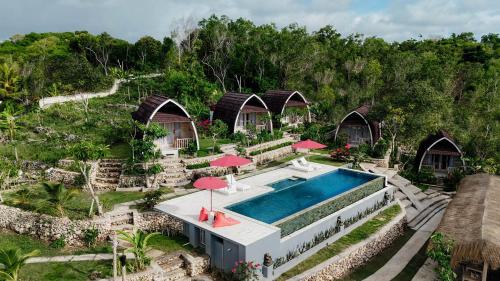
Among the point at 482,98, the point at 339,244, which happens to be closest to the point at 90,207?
the point at 339,244

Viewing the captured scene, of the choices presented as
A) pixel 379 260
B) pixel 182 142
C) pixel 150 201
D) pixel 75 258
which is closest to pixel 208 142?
pixel 182 142

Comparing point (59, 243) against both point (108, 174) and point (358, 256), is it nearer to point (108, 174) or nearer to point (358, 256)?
point (108, 174)

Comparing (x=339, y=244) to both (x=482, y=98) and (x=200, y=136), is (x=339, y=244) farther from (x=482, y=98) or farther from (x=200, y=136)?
(x=482, y=98)

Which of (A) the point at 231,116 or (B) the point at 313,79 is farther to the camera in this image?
(B) the point at 313,79

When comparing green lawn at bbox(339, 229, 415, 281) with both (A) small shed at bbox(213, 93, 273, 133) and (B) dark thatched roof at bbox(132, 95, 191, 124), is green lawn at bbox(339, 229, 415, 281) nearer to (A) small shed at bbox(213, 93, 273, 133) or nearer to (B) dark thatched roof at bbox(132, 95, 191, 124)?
(B) dark thatched roof at bbox(132, 95, 191, 124)

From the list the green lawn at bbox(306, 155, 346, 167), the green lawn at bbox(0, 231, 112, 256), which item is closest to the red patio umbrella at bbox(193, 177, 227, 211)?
the green lawn at bbox(0, 231, 112, 256)

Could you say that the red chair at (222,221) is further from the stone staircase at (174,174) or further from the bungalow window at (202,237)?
the stone staircase at (174,174)
